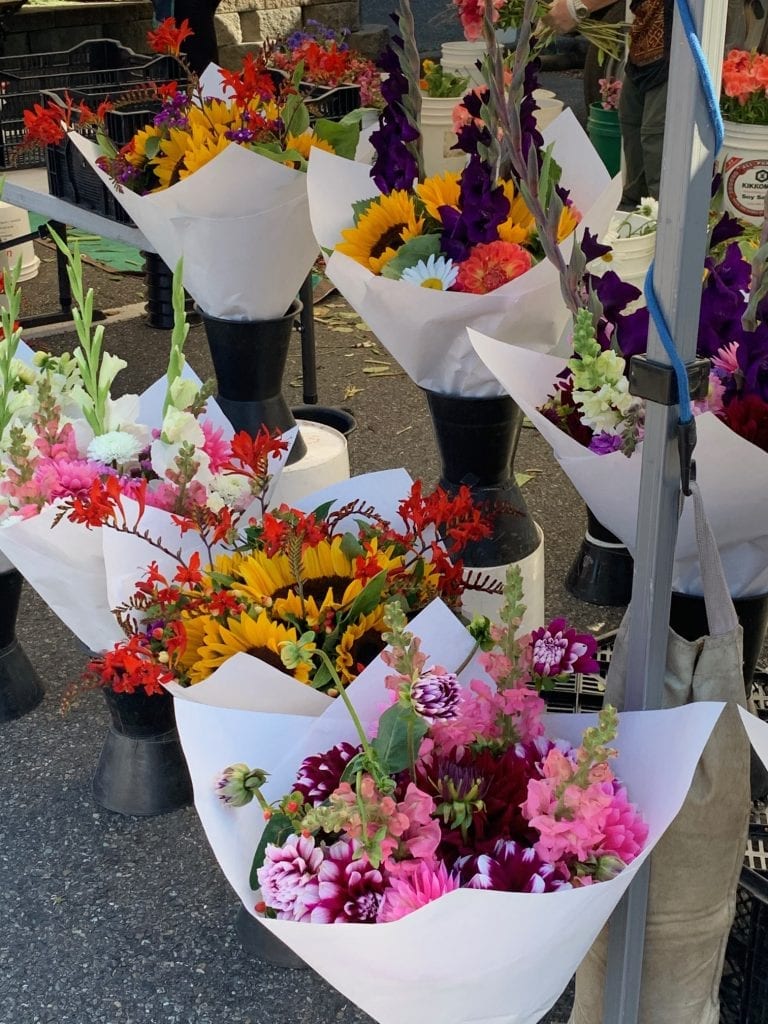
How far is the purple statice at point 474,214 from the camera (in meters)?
1.67

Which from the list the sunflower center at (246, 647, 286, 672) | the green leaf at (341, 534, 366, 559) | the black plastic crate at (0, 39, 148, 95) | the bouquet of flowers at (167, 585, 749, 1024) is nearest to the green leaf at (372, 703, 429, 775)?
the bouquet of flowers at (167, 585, 749, 1024)

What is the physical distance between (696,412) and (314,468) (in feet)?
3.89

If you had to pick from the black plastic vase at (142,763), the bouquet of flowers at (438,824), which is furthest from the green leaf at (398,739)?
the black plastic vase at (142,763)

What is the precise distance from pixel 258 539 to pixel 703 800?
601 mm

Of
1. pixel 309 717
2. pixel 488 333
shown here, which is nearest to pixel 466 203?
pixel 488 333

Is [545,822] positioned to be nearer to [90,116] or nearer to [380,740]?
[380,740]

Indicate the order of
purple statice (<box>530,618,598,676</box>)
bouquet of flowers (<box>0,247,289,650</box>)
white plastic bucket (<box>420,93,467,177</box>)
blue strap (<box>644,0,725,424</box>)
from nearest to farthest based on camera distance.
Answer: blue strap (<box>644,0,725,424</box>) → purple statice (<box>530,618,598,676</box>) → bouquet of flowers (<box>0,247,289,650</box>) → white plastic bucket (<box>420,93,467,177</box>)

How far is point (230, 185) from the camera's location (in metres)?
2.00

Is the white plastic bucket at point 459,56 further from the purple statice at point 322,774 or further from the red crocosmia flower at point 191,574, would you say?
the purple statice at point 322,774

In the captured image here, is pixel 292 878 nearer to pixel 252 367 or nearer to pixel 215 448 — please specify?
pixel 215 448

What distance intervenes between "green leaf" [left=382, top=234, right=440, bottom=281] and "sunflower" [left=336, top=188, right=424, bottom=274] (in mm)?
53

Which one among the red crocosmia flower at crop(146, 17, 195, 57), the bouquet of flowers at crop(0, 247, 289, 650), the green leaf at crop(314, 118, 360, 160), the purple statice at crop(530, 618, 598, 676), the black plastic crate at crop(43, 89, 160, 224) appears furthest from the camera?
the black plastic crate at crop(43, 89, 160, 224)

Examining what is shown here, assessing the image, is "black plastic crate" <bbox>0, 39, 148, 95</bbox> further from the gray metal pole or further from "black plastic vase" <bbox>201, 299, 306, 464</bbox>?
the gray metal pole

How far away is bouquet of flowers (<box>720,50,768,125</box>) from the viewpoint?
4.59m
